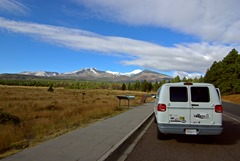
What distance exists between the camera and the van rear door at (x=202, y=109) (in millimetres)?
9680

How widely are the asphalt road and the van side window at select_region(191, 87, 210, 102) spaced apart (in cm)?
145

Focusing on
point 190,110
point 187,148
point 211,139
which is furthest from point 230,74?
point 187,148

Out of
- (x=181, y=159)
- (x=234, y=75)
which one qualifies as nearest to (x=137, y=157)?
(x=181, y=159)

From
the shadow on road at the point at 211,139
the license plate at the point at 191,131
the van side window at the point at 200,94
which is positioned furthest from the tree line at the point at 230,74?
the license plate at the point at 191,131

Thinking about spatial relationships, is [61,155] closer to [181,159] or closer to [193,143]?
[181,159]

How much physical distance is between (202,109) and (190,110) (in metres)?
0.37

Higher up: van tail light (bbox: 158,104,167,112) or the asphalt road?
van tail light (bbox: 158,104,167,112)

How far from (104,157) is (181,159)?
201 cm

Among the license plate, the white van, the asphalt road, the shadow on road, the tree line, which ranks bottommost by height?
the asphalt road

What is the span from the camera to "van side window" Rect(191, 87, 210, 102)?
9852 millimetres

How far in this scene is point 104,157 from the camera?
23.2 feet

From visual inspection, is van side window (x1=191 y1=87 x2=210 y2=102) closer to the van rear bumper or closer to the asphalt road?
the van rear bumper

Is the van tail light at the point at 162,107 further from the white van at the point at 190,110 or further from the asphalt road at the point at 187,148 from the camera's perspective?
the asphalt road at the point at 187,148

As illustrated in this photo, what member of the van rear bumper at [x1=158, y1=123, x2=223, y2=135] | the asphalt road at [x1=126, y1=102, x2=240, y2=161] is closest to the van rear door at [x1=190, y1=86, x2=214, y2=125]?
the van rear bumper at [x1=158, y1=123, x2=223, y2=135]
